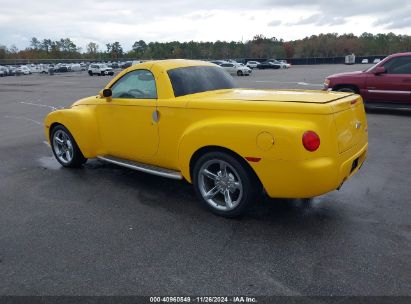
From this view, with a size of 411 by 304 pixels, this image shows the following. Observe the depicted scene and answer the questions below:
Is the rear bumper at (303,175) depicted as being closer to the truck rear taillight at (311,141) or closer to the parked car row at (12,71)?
the truck rear taillight at (311,141)

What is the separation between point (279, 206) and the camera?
177 inches

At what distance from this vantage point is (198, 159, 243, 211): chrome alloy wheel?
4.11 meters

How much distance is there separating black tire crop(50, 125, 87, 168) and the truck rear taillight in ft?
12.5

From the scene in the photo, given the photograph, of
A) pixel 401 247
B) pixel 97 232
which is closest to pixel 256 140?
pixel 401 247

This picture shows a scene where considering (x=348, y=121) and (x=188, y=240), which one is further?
(x=348, y=121)

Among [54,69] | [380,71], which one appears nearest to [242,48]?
[54,69]

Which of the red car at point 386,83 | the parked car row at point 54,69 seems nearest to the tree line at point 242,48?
the parked car row at point 54,69

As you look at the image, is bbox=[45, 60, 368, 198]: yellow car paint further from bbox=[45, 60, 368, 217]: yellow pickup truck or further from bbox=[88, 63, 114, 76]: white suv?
bbox=[88, 63, 114, 76]: white suv

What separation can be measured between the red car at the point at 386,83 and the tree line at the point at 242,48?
116m

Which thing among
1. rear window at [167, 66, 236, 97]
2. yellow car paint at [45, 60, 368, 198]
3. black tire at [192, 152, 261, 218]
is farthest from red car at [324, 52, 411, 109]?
black tire at [192, 152, 261, 218]

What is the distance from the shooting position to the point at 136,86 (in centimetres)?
511

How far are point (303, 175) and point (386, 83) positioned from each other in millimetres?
8345

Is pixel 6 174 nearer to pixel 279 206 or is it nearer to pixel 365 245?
pixel 279 206

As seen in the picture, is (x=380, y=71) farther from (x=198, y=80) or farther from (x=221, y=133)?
(x=221, y=133)
